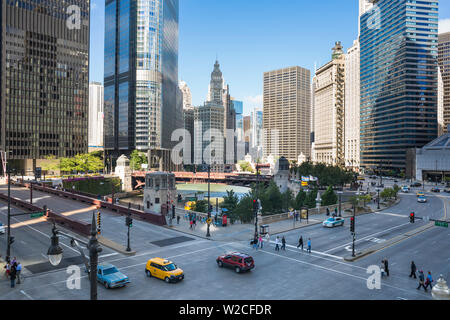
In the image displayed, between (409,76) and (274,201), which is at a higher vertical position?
(409,76)

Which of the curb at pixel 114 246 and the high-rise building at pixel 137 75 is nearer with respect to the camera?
the curb at pixel 114 246

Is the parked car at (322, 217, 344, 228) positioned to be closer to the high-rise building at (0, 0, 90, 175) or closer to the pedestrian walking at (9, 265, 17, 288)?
the pedestrian walking at (9, 265, 17, 288)

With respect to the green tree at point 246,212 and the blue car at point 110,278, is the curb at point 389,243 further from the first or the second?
the blue car at point 110,278

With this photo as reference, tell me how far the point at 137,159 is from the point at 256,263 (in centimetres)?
13855

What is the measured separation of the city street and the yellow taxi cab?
16.7 inches

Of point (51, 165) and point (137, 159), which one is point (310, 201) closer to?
point (51, 165)

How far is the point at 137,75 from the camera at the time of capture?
6836 inches

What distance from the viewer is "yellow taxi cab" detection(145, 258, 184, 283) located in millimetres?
23328

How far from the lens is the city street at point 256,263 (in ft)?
71.3

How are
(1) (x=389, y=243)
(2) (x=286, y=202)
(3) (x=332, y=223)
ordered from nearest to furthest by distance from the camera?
(1) (x=389, y=243) → (3) (x=332, y=223) → (2) (x=286, y=202)

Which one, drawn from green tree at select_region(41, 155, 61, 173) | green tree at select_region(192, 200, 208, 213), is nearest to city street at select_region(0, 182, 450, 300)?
green tree at select_region(192, 200, 208, 213)

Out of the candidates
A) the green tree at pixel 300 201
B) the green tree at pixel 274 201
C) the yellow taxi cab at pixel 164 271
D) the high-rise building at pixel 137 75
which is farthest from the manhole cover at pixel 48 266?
the high-rise building at pixel 137 75

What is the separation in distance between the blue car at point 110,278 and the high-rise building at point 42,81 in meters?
127

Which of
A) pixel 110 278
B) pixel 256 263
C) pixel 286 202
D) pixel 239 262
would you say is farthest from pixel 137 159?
pixel 110 278
